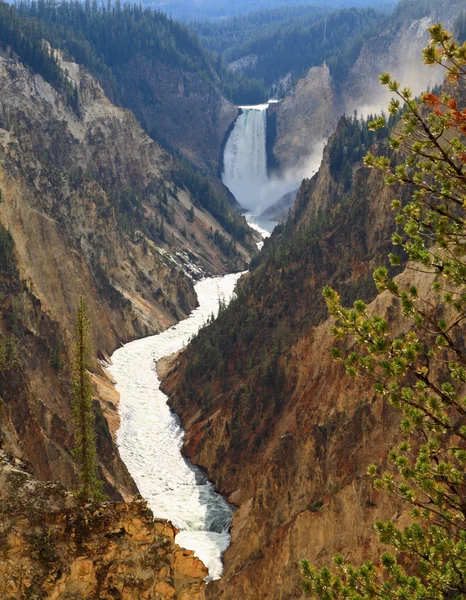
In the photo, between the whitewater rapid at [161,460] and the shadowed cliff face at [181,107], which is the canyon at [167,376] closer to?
the whitewater rapid at [161,460]

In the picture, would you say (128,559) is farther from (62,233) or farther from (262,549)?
(62,233)

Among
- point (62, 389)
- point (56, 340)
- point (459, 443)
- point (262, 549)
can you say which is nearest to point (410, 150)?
point (459, 443)

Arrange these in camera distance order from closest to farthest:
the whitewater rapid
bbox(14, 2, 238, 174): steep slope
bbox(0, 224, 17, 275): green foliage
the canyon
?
the canyon → the whitewater rapid → bbox(0, 224, 17, 275): green foliage → bbox(14, 2, 238, 174): steep slope

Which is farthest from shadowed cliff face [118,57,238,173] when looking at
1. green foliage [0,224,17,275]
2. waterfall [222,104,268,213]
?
green foliage [0,224,17,275]

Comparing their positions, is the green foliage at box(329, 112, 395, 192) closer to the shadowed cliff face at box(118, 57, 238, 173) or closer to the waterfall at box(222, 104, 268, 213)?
the waterfall at box(222, 104, 268, 213)

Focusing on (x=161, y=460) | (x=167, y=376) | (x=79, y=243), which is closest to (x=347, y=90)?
(x=79, y=243)

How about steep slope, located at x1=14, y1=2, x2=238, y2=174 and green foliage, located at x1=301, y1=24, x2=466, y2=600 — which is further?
steep slope, located at x1=14, y1=2, x2=238, y2=174
